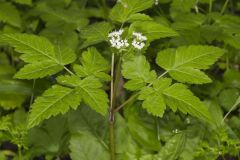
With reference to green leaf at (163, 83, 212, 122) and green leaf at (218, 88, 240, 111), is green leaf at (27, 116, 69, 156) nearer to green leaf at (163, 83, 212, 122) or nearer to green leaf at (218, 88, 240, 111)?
green leaf at (163, 83, 212, 122)

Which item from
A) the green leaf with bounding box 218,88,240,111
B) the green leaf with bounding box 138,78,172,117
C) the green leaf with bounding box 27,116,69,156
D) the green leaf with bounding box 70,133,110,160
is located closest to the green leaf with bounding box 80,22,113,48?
the green leaf with bounding box 138,78,172,117

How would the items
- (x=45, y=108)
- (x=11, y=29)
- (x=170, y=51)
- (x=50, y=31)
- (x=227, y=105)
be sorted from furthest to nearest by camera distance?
1. (x=11, y=29)
2. (x=50, y=31)
3. (x=227, y=105)
4. (x=170, y=51)
5. (x=45, y=108)

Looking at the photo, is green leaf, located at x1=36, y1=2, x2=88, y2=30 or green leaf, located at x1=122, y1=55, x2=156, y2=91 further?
green leaf, located at x1=36, y1=2, x2=88, y2=30

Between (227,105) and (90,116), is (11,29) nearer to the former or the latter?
(90,116)

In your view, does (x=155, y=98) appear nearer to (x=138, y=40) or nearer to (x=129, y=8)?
(x=138, y=40)

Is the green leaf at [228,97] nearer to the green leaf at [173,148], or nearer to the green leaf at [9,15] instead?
the green leaf at [173,148]

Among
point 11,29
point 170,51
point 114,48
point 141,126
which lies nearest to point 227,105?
point 141,126
